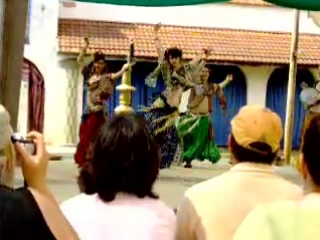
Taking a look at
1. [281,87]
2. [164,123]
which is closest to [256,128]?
[164,123]

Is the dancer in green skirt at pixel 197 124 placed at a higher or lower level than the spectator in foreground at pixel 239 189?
lower

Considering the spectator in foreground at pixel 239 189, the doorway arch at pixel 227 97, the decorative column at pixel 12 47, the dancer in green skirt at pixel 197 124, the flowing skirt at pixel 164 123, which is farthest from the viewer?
the doorway arch at pixel 227 97

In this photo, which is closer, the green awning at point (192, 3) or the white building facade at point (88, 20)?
the green awning at point (192, 3)

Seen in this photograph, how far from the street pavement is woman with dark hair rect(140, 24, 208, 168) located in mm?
425

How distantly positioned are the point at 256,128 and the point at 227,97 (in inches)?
756

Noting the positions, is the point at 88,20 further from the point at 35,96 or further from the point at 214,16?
the point at 214,16

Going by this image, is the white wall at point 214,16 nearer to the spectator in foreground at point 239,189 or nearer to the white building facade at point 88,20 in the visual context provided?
the white building facade at point 88,20

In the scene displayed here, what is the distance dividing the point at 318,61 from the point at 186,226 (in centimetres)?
1907

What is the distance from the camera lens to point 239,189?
10.5 feet

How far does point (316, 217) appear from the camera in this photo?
252 cm

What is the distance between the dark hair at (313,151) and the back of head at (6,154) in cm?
87

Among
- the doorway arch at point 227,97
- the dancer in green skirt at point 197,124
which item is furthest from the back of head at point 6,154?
the doorway arch at point 227,97

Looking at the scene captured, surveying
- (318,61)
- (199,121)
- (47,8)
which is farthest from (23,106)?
(199,121)

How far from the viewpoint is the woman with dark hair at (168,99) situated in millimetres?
11772
